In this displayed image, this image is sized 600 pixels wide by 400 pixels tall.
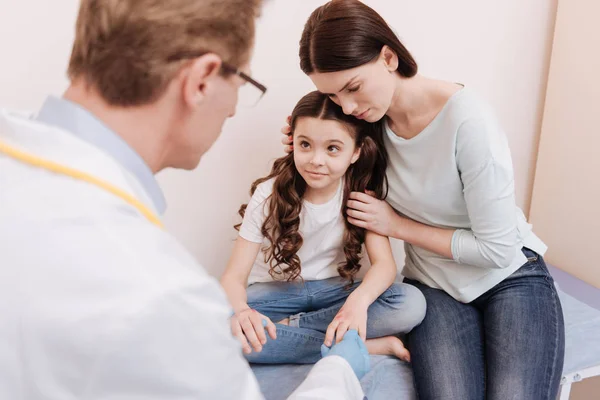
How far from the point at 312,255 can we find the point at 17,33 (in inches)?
32.3

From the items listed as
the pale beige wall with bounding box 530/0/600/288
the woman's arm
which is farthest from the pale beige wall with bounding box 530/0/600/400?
the woman's arm

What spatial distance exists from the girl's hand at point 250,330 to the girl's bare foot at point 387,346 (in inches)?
10.5

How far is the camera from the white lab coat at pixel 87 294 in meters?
0.54

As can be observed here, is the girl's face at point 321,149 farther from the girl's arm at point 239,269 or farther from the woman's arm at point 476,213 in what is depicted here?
the girl's arm at point 239,269

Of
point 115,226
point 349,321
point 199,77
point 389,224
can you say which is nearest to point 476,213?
point 389,224

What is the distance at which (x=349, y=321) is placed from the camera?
1249 millimetres

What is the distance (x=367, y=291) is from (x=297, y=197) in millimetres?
270

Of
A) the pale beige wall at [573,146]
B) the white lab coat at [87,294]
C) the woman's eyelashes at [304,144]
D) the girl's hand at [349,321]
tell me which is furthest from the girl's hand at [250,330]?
the pale beige wall at [573,146]

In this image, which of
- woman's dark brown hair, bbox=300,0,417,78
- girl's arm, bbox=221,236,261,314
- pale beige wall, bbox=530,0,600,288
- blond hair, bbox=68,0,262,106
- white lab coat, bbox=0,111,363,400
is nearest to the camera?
Result: white lab coat, bbox=0,111,363,400

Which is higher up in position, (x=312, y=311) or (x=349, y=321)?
(x=349, y=321)

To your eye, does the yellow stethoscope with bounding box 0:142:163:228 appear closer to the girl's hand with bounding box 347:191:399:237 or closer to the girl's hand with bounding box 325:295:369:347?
the girl's hand with bounding box 325:295:369:347

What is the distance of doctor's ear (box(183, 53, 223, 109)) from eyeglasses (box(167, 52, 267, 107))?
10 millimetres

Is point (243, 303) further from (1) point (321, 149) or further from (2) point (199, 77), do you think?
(2) point (199, 77)

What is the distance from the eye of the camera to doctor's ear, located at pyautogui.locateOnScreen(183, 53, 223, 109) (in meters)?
0.67
